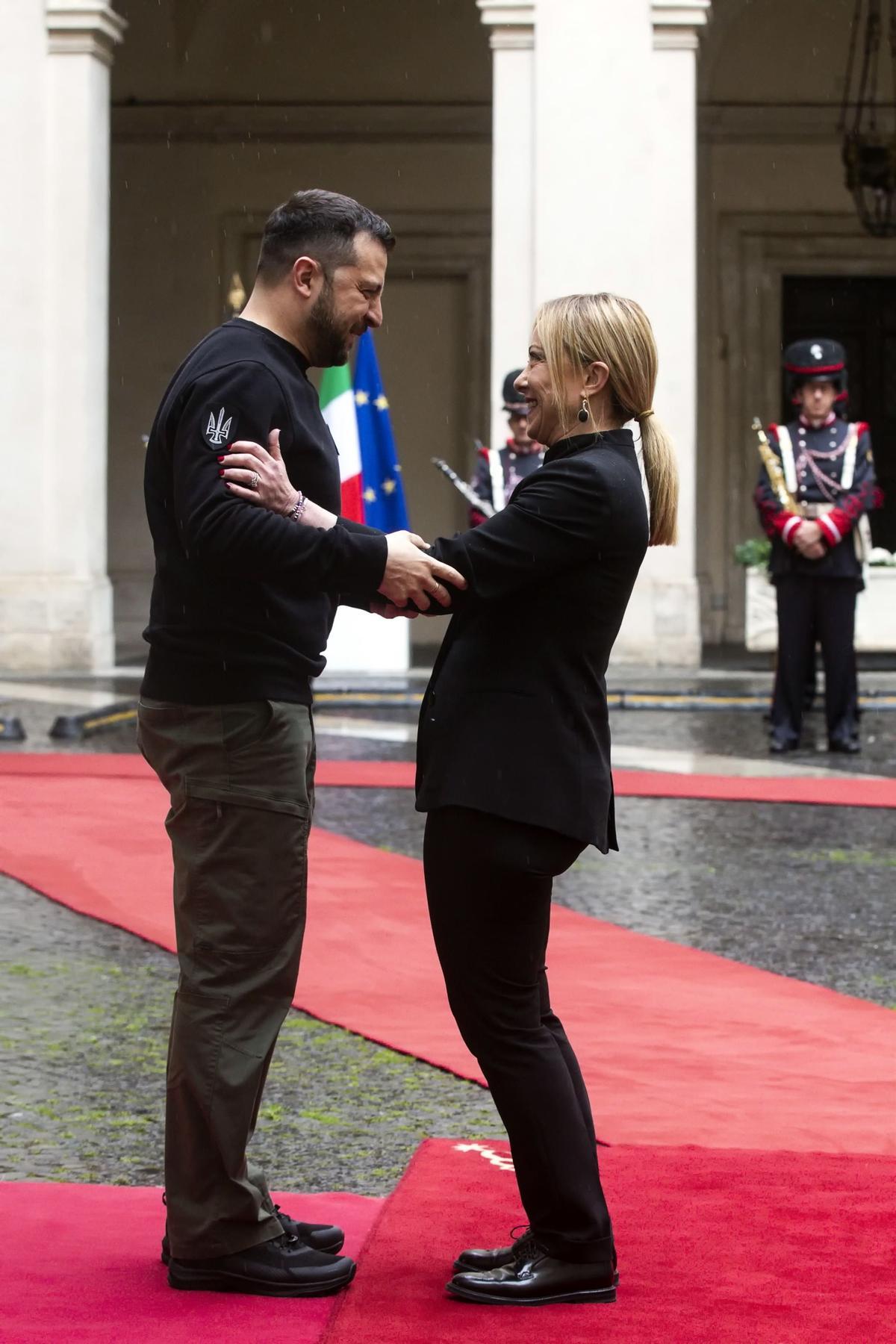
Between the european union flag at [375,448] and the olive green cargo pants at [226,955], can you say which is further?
the european union flag at [375,448]

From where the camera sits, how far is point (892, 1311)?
10.1ft

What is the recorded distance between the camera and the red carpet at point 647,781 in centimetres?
877

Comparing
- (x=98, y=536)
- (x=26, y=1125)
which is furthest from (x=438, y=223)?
(x=26, y=1125)

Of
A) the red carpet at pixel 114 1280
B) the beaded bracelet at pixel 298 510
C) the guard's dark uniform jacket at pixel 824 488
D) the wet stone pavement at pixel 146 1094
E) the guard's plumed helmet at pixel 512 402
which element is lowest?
the red carpet at pixel 114 1280

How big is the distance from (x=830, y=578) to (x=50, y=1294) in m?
7.99

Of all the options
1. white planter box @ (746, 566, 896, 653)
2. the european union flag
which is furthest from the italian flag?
white planter box @ (746, 566, 896, 653)

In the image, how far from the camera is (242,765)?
3207 millimetres

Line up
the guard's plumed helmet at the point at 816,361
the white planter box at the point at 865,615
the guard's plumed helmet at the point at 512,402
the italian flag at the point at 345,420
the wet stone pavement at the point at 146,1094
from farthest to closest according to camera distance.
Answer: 1. the white planter box at the point at 865,615
2. the italian flag at the point at 345,420
3. the guard's plumed helmet at the point at 512,402
4. the guard's plumed helmet at the point at 816,361
5. the wet stone pavement at the point at 146,1094

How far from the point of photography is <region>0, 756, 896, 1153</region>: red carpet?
421 centimetres

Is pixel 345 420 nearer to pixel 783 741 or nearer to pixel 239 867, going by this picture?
pixel 783 741

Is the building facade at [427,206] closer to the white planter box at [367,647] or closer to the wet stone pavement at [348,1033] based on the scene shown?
the white planter box at [367,647]

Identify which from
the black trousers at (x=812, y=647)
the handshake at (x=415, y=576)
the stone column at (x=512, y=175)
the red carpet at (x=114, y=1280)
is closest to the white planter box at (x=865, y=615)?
the stone column at (x=512, y=175)

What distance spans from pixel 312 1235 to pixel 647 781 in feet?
19.6

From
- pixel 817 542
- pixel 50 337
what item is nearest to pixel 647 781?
pixel 817 542
